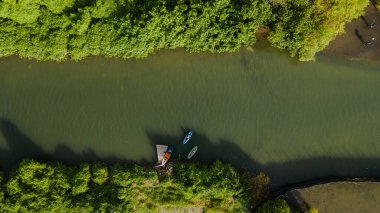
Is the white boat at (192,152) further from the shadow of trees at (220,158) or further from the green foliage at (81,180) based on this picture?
the green foliage at (81,180)

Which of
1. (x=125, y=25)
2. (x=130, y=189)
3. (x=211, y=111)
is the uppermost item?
(x=125, y=25)

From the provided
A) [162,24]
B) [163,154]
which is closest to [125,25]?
[162,24]

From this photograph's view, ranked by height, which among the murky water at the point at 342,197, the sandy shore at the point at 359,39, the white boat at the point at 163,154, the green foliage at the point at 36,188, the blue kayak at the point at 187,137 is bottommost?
the murky water at the point at 342,197

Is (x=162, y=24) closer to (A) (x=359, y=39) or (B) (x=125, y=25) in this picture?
(B) (x=125, y=25)

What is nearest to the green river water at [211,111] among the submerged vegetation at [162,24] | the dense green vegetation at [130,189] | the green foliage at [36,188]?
A: the dense green vegetation at [130,189]

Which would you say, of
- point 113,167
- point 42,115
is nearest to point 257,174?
point 113,167

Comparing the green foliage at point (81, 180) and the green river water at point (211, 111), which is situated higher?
the green river water at point (211, 111)

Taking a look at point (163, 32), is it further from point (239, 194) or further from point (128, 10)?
point (239, 194)
